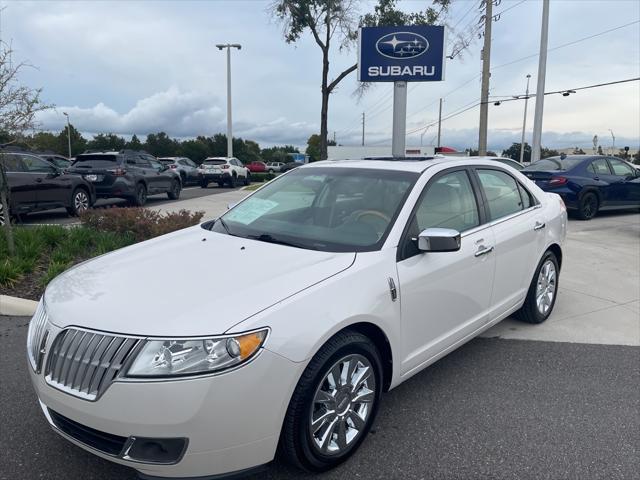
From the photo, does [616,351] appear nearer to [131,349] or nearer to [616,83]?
[131,349]

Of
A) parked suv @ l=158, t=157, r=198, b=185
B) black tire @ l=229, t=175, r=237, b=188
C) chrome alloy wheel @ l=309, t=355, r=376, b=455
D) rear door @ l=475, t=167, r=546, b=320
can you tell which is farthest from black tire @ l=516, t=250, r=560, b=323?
parked suv @ l=158, t=157, r=198, b=185

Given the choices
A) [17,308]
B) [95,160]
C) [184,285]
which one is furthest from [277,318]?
[95,160]

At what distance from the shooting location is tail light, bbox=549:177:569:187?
11695mm

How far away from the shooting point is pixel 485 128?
77.4 ft

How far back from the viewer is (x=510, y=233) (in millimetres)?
Result: 4211

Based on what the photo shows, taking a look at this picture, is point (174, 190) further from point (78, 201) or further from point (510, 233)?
point (510, 233)

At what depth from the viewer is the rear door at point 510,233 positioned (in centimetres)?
409

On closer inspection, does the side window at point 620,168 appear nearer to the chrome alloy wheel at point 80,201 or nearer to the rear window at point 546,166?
the rear window at point 546,166

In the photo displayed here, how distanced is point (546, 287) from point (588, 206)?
8.07 metres

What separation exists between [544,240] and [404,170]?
1.87m

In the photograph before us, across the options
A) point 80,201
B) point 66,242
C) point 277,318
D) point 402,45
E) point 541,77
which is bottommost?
point 66,242

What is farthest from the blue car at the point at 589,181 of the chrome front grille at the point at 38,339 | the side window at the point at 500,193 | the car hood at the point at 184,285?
the chrome front grille at the point at 38,339

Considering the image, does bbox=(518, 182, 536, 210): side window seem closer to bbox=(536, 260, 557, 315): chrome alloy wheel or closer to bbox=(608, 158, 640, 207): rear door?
bbox=(536, 260, 557, 315): chrome alloy wheel

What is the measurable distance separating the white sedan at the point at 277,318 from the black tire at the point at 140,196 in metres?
11.6
